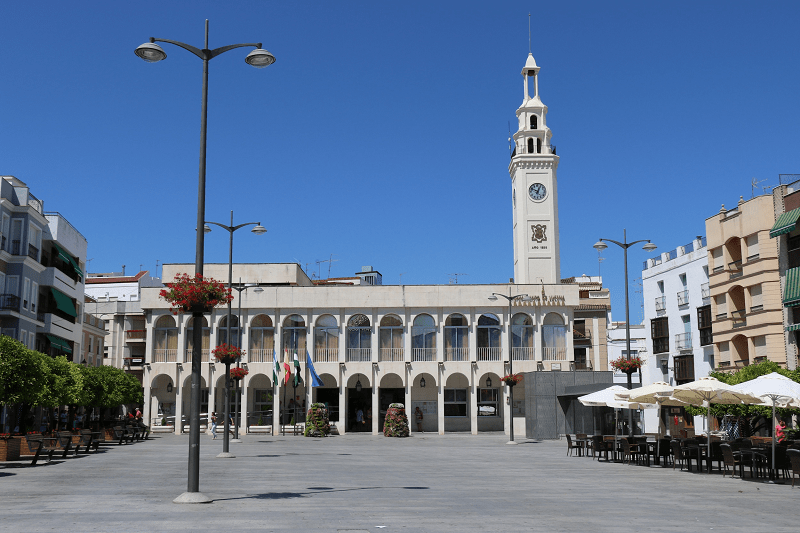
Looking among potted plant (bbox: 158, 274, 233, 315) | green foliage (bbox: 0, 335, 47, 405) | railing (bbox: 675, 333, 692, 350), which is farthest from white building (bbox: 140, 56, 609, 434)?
potted plant (bbox: 158, 274, 233, 315)

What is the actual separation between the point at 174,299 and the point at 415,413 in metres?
42.3

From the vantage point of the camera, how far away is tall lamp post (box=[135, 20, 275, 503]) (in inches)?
551

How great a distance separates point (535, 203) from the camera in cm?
6906

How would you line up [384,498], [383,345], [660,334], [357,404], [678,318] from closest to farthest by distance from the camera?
[384,498] < [383,345] < [357,404] < [678,318] < [660,334]

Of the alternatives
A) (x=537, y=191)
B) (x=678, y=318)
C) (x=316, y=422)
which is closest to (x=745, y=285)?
(x=678, y=318)

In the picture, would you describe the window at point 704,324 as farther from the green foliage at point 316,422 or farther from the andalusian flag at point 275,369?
the andalusian flag at point 275,369

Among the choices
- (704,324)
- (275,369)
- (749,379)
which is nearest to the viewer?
(749,379)

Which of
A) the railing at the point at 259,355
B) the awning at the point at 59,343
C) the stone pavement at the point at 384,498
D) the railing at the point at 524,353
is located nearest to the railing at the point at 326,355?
the railing at the point at 259,355

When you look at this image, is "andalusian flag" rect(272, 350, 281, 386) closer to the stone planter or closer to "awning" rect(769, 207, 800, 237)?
the stone planter

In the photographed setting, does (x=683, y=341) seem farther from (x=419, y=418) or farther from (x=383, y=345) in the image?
(x=383, y=345)

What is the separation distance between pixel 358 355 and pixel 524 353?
11.2 m

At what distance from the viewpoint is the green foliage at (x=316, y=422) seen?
47.9 m

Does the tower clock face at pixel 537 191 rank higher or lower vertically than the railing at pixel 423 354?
higher

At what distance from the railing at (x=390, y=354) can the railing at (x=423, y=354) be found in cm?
88
